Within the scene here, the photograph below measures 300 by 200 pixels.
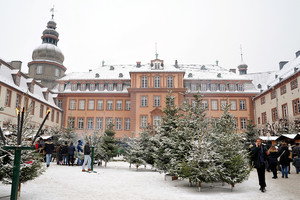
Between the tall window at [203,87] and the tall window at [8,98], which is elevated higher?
the tall window at [203,87]

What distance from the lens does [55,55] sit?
176 ft

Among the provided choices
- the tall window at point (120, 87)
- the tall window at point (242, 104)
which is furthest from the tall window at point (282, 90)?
the tall window at point (120, 87)

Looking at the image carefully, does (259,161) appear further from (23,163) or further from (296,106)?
(296,106)

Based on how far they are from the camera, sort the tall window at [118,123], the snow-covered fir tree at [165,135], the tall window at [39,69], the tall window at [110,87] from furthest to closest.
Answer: the tall window at [39,69]
the tall window at [110,87]
the tall window at [118,123]
the snow-covered fir tree at [165,135]

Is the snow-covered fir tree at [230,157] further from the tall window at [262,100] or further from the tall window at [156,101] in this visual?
the tall window at [262,100]

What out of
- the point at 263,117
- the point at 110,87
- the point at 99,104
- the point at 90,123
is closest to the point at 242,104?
the point at 263,117

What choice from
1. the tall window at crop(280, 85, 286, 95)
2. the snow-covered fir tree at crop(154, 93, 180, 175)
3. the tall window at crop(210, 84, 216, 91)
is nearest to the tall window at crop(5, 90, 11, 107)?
the snow-covered fir tree at crop(154, 93, 180, 175)

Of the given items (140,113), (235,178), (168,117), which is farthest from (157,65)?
(235,178)

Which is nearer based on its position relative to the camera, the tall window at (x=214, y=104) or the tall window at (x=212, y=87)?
the tall window at (x=214, y=104)

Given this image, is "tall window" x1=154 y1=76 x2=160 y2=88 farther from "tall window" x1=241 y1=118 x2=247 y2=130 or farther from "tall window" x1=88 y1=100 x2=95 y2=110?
"tall window" x1=241 y1=118 x2=247 y2=130

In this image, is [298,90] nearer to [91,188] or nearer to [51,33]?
[91,188]

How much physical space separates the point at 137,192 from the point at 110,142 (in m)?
10.7

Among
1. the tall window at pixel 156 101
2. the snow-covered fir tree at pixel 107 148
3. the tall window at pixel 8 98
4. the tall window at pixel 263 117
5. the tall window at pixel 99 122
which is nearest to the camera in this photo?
the snow-covered fir tree at pixel 107 148

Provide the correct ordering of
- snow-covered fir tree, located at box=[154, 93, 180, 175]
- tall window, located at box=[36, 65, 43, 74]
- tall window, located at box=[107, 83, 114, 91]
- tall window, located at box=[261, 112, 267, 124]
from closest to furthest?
snow-covered fir tree, located at box=[154, 93, 180, 175], tall window, located at box=[261, 112, 267, 124], tall window, located at box=[107, 83, 114, 91], tall window, located at box=[36, 65, 43, 74]
